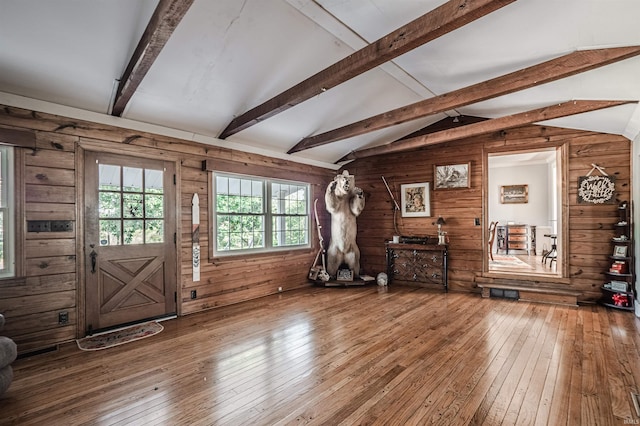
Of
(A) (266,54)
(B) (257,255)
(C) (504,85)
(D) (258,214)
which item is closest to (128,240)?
(B) (257,255)

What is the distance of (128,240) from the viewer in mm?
3795

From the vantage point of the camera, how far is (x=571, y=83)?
3.42m

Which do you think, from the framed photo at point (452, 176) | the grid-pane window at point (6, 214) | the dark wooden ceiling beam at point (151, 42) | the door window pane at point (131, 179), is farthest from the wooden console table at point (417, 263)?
the grid-pane window at point (6, 214)

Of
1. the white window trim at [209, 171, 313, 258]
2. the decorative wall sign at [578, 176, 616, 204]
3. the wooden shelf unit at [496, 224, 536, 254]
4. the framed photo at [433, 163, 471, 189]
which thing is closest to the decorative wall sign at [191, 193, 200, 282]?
the white window trim at [209, 171, 313, 258]

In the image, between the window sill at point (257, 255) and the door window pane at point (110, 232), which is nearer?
the door window pane at point (110, 232)

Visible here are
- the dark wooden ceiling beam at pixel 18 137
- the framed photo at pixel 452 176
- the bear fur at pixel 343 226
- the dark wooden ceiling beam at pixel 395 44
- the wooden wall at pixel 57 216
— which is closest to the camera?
the dark wooden ceiling beam at pixel 395 44

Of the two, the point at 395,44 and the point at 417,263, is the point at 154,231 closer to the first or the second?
the point at 395,44

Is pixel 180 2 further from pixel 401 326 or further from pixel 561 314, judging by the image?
pixel 561 314

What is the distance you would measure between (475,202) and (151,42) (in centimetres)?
539

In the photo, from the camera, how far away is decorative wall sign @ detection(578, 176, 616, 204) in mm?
4559

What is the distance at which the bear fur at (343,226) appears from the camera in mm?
5883

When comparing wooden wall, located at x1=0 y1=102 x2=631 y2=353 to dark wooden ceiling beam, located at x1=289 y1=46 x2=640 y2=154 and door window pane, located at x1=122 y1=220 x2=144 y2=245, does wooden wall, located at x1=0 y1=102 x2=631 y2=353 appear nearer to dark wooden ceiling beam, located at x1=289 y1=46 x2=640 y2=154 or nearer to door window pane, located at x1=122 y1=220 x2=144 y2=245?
door window pane, located at x1=122 y1=220 x2=144 y2=245

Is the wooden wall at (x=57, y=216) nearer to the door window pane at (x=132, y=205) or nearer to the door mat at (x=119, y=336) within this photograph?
the door mat at (x=119, y=336)

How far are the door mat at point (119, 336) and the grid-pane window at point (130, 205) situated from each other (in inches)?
40.8
